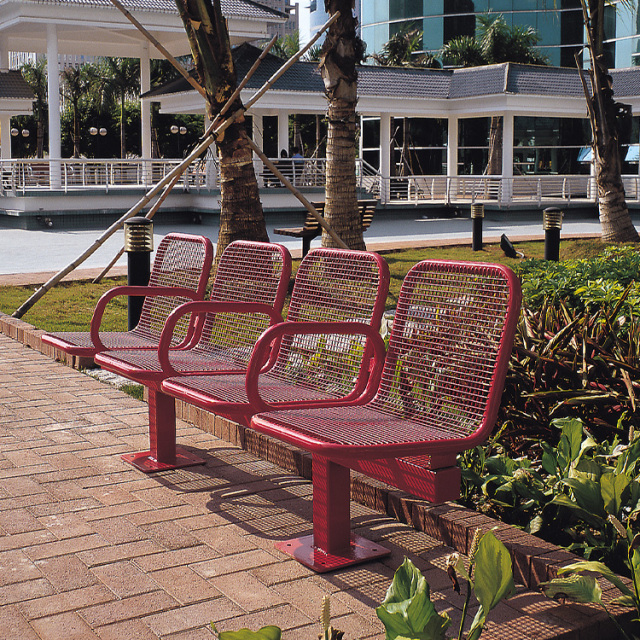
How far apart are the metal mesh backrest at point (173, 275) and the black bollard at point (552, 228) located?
839cm

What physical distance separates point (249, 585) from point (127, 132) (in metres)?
62.2

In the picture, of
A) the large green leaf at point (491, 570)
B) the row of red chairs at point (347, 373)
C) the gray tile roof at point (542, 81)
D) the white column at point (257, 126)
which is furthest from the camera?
the gray tile roof at point (542, 81)

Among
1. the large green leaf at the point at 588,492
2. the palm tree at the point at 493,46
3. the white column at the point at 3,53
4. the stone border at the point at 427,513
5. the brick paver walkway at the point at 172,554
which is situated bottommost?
the brick paver walkway at the point at 172,554

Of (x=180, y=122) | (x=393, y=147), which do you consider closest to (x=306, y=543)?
(x=393, y=147)

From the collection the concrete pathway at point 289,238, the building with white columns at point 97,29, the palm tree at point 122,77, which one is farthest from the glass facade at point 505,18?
the palm tree at point 122,77

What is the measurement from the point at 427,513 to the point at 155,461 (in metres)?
1.52

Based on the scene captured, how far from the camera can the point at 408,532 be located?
364 cm

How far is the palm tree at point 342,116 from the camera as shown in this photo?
37.6 feet

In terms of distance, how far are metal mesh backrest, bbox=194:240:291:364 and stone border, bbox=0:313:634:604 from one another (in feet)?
1.42

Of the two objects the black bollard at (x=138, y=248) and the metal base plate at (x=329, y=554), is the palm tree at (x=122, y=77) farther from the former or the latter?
the metal base plate at (x=329, y=554)

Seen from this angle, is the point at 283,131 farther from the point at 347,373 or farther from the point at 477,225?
the point at 347,373

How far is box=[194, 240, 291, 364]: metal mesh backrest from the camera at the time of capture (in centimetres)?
459

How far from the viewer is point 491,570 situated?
2.03 metres

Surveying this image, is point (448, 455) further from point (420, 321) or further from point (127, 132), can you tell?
point (127, 132)
